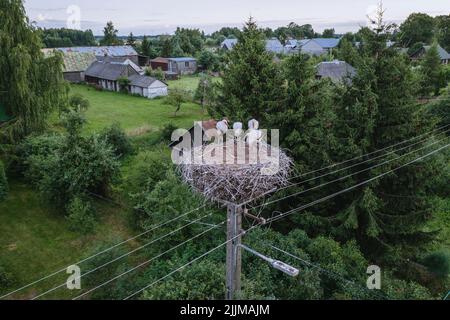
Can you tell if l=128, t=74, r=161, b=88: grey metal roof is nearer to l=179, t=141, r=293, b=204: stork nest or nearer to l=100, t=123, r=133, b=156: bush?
l=100, t=123, r=133, b=156: bush

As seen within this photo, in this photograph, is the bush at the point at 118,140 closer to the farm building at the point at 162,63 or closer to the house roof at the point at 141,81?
the house roof at the point at 141,81

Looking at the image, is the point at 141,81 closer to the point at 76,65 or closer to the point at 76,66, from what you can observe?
the point at 76,66

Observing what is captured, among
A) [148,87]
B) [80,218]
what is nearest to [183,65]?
[148,87]

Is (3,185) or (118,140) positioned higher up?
(118,140)

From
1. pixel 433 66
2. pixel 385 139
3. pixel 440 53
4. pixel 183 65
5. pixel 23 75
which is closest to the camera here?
pixel 385 139

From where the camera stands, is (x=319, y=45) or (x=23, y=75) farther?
(x=319, y=45)

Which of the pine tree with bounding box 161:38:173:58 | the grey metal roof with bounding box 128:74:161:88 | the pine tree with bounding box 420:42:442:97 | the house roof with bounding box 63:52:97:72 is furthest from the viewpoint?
the pine tree with bounding box 161:38:173:58

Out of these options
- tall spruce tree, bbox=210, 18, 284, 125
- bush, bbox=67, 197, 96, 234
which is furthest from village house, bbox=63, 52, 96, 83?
tall spruce tree, bbox=210, 18, 284, 125
